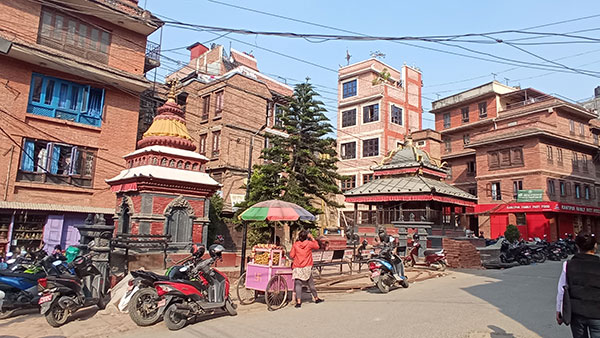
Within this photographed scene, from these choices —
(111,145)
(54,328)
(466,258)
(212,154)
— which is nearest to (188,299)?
(54,328)

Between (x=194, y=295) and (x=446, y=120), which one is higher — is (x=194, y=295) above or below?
below

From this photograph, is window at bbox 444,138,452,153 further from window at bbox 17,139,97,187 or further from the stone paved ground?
the stone paved ground

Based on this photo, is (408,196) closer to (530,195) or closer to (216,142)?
(216,142)

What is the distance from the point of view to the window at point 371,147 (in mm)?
38200

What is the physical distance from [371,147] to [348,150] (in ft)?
10.1

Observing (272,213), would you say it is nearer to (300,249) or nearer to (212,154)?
(300,249)

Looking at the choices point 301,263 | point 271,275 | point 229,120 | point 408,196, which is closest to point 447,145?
point 408,196

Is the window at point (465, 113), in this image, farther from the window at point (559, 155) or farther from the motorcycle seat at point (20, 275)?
the motorcycle seat at point (20, 275)

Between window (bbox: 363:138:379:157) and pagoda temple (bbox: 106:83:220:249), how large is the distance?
2577 cm

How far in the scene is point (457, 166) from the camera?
4262cm

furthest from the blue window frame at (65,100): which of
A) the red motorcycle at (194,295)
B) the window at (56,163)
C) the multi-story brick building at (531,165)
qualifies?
the multi-story brick building at (531,165)

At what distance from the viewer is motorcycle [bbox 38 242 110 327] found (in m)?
6.84

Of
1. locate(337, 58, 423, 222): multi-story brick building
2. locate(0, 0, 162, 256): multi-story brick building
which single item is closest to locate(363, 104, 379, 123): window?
locate(337, 58, 423, 222): multi-story brick building

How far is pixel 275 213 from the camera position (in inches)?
423
